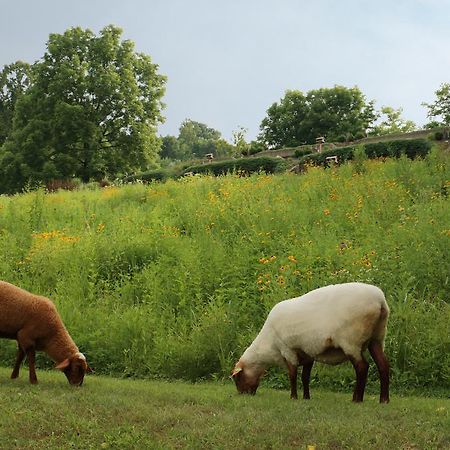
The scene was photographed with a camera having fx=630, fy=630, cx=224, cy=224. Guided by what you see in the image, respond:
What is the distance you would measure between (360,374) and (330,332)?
1.95 ft

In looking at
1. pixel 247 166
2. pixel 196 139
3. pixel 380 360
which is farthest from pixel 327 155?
pixel 196 139

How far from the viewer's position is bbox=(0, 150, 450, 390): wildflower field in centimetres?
1015

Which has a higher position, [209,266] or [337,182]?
[337,182]

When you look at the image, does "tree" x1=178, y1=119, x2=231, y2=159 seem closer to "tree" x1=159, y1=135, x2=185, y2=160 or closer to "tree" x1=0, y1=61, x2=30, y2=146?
"tree" x1=159, y1=135, x2=185, y2=160

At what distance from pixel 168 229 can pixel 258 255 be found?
3.69 meters

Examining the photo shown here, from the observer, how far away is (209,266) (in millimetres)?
12625

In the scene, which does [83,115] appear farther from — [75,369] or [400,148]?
[75,369]

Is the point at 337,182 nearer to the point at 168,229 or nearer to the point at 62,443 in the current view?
the point at 168,229

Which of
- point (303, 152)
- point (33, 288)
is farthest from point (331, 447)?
point (303, 152)

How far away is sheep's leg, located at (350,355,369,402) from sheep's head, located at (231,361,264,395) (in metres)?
1.37

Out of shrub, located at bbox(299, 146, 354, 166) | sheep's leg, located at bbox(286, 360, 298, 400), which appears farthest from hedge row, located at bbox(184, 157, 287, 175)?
sheep's leg, located at bbox(286, 360, 298, 400)

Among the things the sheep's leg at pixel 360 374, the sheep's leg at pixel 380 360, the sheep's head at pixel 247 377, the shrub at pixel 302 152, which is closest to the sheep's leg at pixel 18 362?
the sheep's head at pixel 247 377

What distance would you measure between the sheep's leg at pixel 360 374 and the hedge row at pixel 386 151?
17.6m

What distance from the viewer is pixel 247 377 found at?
27.3 ft
